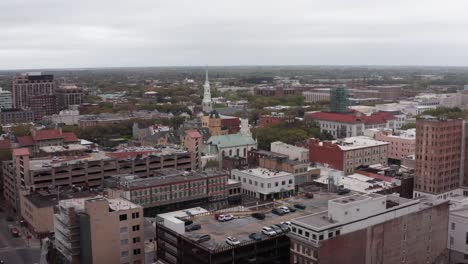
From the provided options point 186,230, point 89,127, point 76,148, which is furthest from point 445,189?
point 89,127

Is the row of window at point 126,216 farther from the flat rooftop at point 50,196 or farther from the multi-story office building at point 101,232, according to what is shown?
the flat rooftop at point 50,196

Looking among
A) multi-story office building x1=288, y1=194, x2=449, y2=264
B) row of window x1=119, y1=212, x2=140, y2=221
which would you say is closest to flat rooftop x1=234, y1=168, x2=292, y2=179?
multi-story office building x1=288, y1=194, x2=449, y2=264

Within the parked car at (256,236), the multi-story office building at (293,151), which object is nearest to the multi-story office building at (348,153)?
the multi-story office building at (293,151)

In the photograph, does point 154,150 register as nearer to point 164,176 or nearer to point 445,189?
point 164,176

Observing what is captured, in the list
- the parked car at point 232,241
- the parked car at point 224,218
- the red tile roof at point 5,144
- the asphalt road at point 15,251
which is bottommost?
the asphalt road at point 15,251

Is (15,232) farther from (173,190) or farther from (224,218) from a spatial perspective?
(224,218)

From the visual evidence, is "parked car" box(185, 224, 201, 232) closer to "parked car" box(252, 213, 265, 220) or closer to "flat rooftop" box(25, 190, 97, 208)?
"parked car" box(252, 213, 265, 220)
